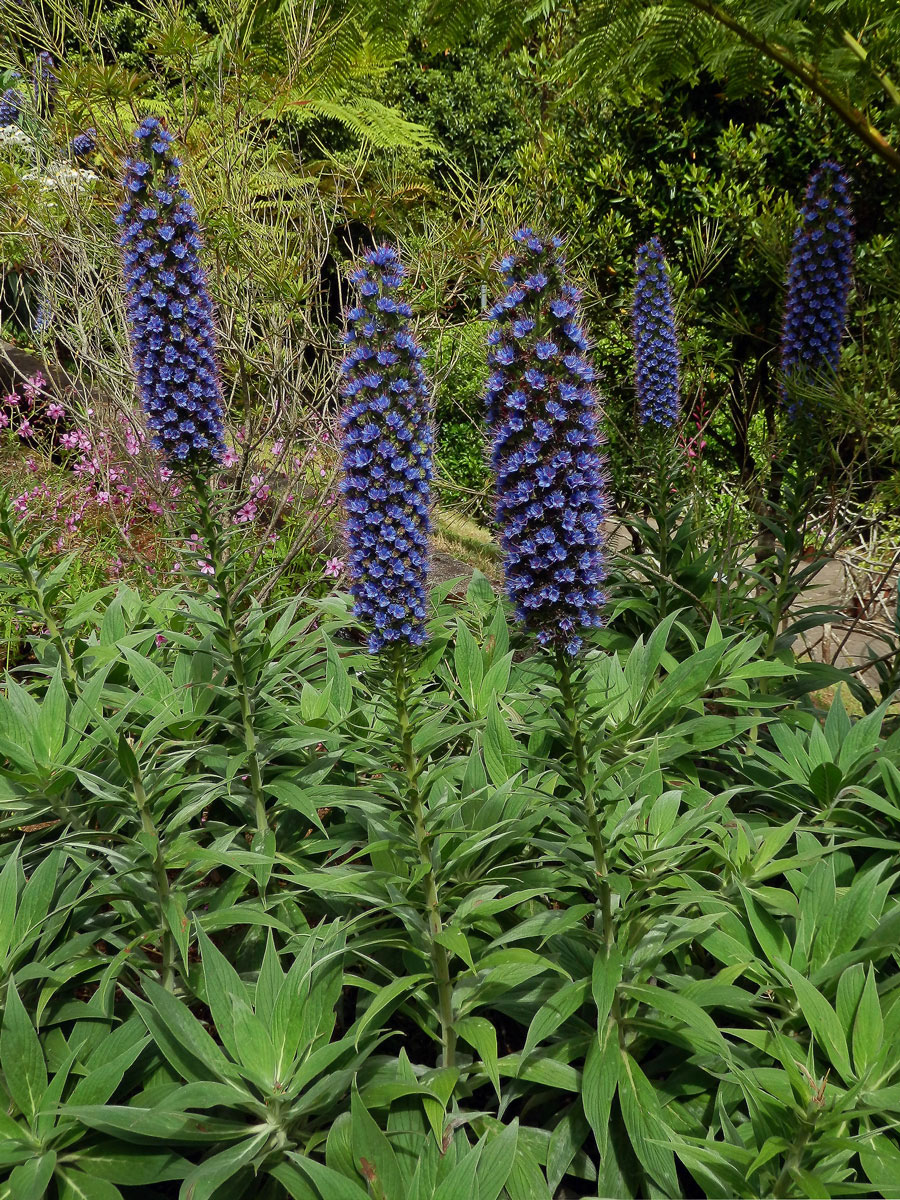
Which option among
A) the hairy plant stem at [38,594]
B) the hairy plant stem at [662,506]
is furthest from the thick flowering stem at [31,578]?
the hairy plant stem at [662,506]

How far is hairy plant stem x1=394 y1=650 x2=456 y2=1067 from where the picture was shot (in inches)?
105

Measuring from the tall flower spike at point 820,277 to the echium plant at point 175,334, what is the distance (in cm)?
260

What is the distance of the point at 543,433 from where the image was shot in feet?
7.22

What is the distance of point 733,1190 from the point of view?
7.19 ft

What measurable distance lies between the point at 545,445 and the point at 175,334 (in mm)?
1654

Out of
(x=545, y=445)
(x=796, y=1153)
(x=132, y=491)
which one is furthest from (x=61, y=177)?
(x=796, y=1153)

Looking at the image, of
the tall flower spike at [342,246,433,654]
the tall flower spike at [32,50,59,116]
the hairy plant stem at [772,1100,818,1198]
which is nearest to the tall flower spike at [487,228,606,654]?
the tall flower spike at [342,246,433,654]

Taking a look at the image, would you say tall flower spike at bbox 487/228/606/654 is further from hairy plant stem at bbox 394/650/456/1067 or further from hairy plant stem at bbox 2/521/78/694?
hairy plant stem at bbox 2/521/78/694

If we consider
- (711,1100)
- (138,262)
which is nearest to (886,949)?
(711,1100)

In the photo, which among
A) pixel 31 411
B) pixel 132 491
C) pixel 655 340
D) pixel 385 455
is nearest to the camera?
pixel 385 455

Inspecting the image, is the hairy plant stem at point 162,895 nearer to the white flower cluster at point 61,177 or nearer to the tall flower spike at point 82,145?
the white flower cluster at point 61,177

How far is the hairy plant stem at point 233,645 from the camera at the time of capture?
10.8ft

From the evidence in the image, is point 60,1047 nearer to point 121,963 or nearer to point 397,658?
point 121,963

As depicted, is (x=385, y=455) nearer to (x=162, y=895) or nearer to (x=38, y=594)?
(x=162, y=895)
